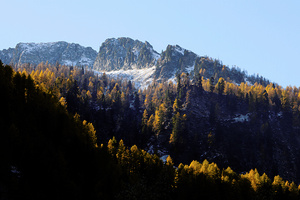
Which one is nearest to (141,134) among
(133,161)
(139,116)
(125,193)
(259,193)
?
(139,116)

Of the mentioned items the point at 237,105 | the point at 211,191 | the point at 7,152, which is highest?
the point at 237,105

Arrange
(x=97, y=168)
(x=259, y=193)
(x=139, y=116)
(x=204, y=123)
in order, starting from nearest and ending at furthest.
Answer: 1. (x=97, y=168)
2. (x=259, y=193)
3. (x=204, y=123)
4. (x=139, y=116)

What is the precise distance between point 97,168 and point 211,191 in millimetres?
30366

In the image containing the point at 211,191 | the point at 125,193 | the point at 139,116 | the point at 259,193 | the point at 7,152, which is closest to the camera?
the point at 7,152

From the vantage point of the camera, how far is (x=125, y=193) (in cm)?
5544

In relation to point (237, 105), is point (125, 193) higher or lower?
lower

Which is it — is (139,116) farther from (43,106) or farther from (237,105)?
(43,106)

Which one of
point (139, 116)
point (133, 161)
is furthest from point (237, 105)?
point (133, 161)

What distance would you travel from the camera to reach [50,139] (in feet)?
207

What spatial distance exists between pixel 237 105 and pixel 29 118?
14104cm

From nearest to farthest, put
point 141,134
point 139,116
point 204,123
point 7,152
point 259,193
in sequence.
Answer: point 7,152 → point 259,193 → point 141,134 → point 204,123 → point 139,116

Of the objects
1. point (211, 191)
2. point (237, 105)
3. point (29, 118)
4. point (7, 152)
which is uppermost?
point (237, 105)

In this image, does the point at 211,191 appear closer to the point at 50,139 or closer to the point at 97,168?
the point at 97,168

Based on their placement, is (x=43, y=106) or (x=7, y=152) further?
(x=43, y=106)
